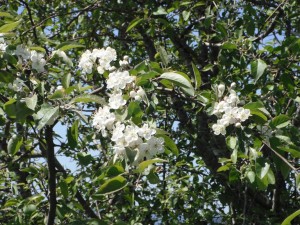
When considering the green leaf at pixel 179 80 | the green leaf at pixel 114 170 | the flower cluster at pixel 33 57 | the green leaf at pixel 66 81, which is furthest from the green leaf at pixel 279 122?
the flower cluster at pixel 33 57

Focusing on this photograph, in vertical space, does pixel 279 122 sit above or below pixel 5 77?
below

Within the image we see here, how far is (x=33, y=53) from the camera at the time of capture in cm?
152

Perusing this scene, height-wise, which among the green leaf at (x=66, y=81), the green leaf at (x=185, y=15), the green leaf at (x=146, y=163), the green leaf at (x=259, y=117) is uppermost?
the green leaf at (x=185, y=15)

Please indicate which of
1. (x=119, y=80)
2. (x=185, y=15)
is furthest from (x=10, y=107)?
(x=185, y=15)

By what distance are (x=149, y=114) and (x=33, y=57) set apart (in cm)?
43

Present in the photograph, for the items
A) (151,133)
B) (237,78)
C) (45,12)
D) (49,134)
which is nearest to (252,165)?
(151,133)

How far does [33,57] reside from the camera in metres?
1.52

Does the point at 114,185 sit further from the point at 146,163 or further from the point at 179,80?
the point at 179,80

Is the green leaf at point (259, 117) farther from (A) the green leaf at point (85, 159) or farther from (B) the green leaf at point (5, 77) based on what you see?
(B) the green leaf at point (5, 77)

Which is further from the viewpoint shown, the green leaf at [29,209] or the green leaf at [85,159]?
the green leaf at [29,209]

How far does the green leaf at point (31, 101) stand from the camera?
132 cm

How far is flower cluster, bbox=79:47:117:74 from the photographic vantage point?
162 cm

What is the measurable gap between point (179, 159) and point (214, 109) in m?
1.82

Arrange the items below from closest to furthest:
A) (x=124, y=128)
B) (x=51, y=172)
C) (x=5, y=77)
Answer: (x=124, y=128) < (x=5, y=77) < (x=51, y=172)
